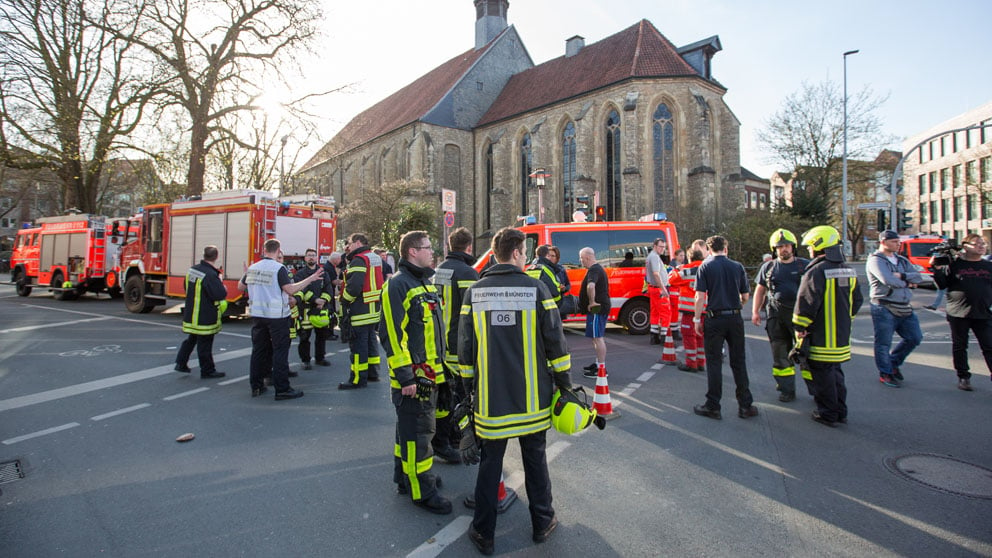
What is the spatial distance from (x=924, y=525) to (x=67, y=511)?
5.35 m

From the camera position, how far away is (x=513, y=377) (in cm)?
275

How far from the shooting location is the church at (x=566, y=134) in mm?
27469

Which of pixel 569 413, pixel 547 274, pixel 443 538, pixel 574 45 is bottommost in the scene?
pixel 443 538

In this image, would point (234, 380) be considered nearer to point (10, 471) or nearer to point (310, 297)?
point (310, 297)

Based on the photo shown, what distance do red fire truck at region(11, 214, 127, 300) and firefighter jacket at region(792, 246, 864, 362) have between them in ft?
64.4

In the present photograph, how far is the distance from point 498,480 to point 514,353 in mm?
713

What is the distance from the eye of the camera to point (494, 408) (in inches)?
108

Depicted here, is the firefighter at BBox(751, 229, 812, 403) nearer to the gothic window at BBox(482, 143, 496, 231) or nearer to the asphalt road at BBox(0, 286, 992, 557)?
the asphalt road at BBox(0, 286, 992, 557)

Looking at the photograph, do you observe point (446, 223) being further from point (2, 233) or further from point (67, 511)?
point (2, 233)

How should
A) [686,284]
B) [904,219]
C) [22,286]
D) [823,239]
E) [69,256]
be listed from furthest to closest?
[22,286], [69,256], [904,219], [686,284], [823,239]

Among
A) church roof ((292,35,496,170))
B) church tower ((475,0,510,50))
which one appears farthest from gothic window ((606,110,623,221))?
church tower ((475,0,510,50))

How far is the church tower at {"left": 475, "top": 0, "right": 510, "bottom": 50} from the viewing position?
4144 centimetres

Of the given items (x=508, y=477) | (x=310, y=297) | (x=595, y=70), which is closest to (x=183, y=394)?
(x=310, y=297)

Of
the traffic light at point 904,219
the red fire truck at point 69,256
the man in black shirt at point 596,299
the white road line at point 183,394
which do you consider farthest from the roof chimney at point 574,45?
the white road line at point 183,394
